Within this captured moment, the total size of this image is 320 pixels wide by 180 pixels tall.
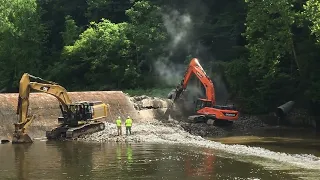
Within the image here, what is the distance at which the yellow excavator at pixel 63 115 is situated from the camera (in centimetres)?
2873

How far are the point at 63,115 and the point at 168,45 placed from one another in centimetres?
2502

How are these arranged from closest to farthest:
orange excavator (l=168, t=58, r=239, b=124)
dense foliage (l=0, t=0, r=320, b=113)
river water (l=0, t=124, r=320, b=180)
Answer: river water (l=0, t=124, r=320, b=180), orange excavator (l=168, t=58, r=239, b=124), dense foliage (l=0, t=0, r=320, b=113)

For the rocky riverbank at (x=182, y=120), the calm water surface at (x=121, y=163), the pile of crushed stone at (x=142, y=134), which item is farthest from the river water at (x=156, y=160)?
the rocky riverbank at (x=182, y=120)

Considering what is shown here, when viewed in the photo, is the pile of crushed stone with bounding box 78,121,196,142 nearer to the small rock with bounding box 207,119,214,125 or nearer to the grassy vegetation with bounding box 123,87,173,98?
the small rock with bounding box 207,119,214,125

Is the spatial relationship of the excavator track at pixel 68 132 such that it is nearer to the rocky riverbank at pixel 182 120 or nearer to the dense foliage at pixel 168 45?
the rocky riverbank at pixel 182 120

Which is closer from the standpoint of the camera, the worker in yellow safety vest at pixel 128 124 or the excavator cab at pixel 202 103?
the worker in yellow safety vest at pixel 128 124

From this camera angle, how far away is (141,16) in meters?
54.4

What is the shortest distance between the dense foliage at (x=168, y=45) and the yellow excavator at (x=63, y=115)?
48.3 feet

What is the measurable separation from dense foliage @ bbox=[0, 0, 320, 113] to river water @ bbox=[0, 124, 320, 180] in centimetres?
1240

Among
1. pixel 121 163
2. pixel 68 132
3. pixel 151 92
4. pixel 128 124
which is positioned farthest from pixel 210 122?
pixel 121 163

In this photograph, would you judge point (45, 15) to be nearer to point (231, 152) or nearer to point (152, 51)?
point (152, 51)

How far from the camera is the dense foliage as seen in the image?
39625 millimetres

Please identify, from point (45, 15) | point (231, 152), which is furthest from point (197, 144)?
point (45, 15)

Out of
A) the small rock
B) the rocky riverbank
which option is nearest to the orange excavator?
the small rock
